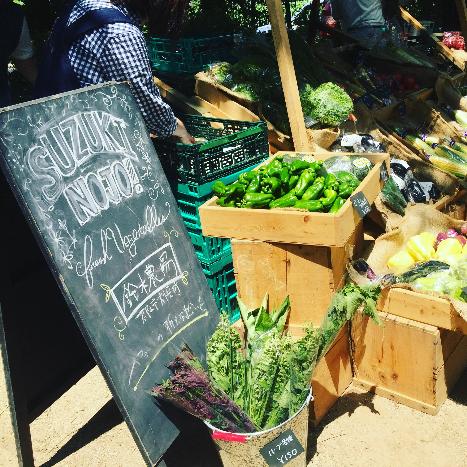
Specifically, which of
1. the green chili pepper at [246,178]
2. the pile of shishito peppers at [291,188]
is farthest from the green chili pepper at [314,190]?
the green chili pepper at [246,178]

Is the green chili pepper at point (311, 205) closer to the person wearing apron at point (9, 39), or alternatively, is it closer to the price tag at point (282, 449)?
the price tag at point (282, 449)

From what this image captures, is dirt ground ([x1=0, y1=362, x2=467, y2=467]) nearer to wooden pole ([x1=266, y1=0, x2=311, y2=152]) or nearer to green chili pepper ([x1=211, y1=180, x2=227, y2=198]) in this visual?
green chili pepper ([x1=211, y1=180, x2=227, y2=198])

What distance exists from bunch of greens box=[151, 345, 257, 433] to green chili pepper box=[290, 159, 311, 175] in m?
1.42

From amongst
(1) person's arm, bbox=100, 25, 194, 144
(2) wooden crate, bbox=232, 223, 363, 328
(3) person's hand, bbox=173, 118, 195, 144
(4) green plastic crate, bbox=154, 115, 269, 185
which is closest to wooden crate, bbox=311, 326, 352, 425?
(2) wooden crate, bbox=232, 223, 363, 328

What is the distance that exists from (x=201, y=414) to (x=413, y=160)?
10.8 feet

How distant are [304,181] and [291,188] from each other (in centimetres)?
10

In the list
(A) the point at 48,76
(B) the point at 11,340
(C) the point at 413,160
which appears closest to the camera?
(B) the point at 11,340

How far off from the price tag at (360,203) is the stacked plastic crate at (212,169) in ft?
3.05

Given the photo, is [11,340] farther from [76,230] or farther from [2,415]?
[2,415]

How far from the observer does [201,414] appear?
245 centimetres

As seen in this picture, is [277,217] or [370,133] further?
[370,133]

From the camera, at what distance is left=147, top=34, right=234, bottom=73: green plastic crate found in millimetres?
5117

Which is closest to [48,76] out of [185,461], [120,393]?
[120,393]

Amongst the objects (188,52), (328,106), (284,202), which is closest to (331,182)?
(284,202)
